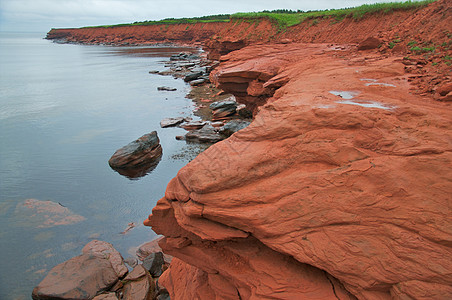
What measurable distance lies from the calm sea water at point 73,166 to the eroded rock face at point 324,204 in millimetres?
4652

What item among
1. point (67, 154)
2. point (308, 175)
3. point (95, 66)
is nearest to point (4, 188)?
point (67, 154)

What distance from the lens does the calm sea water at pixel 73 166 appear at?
7.99 m

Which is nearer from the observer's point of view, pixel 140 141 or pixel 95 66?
pixel 140 141

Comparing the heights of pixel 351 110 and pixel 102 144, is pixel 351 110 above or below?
above

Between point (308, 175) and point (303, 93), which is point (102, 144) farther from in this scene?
point (308, 175)

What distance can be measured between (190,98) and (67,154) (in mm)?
10491

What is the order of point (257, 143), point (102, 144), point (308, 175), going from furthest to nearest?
point (102, 144) → point (257, 143) → point (308, 175)

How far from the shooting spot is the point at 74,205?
386 inches

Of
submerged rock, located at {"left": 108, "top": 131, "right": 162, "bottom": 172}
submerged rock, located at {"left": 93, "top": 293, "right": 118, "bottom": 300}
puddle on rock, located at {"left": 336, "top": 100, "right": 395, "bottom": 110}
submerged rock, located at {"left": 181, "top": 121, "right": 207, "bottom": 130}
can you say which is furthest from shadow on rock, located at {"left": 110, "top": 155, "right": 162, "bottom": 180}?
puddle on rock, located at {"left": 336, "top": 100, "right": 395, "bottom": 110}

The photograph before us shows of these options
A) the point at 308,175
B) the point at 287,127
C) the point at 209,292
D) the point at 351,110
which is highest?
the point at 351,110

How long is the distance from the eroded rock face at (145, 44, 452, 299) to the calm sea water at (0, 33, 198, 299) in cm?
465

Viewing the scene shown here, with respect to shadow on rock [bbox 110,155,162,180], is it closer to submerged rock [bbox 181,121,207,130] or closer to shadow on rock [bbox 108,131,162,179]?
shadow on rock [bbox 108,131,162,179]

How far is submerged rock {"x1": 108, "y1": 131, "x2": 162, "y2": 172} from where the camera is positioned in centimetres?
1226

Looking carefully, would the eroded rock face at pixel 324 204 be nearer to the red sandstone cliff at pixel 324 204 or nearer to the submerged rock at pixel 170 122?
the red sandstone cliff at pixel 324 204
